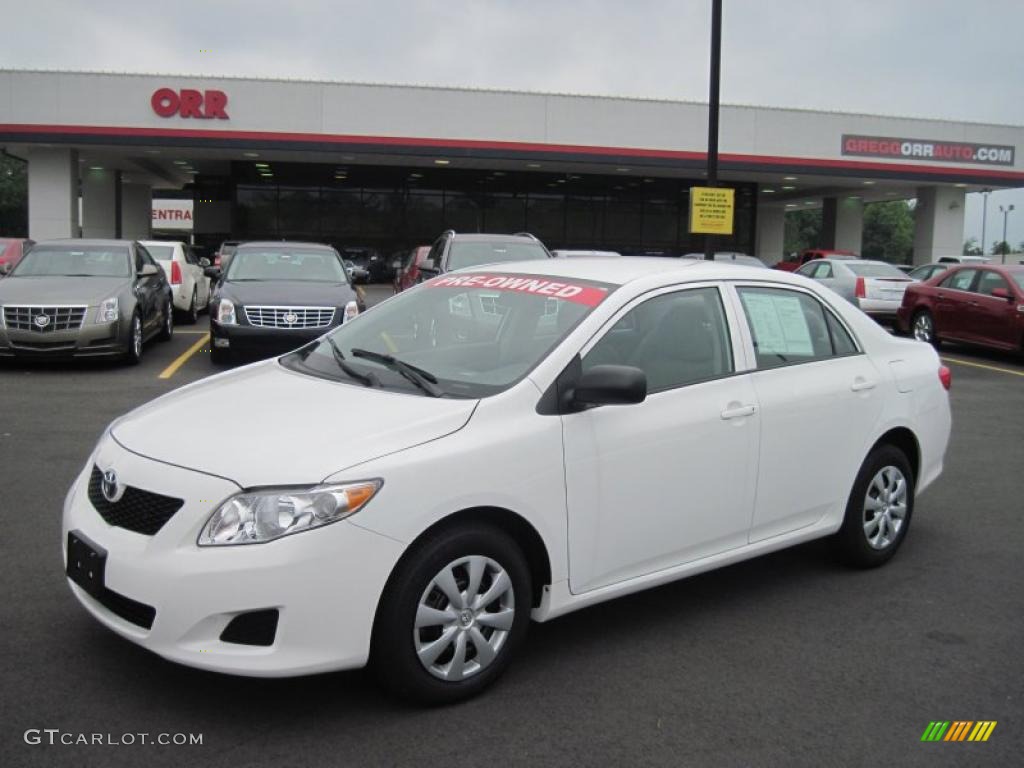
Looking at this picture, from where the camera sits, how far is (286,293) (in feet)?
37.9

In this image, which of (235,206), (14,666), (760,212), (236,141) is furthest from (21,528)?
(760,212)

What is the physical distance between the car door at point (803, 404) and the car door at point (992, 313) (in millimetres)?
10631

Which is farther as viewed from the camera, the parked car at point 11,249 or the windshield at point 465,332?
the parked car at point 11,249

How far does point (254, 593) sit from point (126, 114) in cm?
2808

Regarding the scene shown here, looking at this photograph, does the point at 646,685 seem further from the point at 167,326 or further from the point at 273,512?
the point at 167,326

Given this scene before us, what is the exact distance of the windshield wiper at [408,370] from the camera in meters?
3.74

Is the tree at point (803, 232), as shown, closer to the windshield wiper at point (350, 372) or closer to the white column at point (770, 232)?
the white column at point (770, 232)

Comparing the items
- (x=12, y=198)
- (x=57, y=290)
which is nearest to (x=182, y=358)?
(x=57, y=290)

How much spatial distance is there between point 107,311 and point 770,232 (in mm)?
35901

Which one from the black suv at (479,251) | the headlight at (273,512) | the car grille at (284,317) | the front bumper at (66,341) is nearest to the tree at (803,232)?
the black suv at (479,251)

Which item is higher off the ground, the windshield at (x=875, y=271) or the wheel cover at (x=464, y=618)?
the windshield at (x=875, y=271)

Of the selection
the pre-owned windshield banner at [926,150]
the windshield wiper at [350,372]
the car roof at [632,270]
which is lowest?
the windshield wiper at [350,372]

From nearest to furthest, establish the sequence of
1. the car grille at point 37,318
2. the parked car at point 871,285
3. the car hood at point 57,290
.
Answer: the car grille at point 37,318
the car hood at point 57,290
the parked car at point 871,285

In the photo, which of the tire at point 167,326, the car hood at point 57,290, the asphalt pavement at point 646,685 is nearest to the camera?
the asphalt pavement at point 646,685
